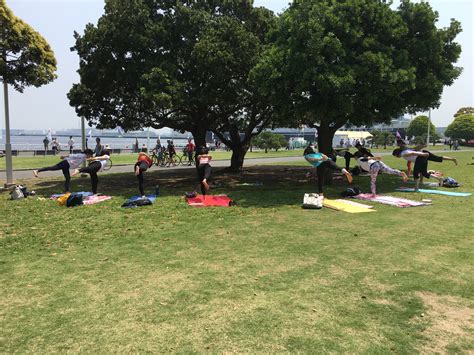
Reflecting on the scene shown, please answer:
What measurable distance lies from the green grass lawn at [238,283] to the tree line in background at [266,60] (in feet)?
14.5

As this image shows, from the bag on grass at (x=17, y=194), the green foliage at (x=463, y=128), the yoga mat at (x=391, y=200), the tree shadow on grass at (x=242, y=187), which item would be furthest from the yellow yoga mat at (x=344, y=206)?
the green foliage at (x=463, y=128)

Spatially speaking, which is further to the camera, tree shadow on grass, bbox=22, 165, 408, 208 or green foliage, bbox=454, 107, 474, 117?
green foliage, bbox=454, 107, 474, 117

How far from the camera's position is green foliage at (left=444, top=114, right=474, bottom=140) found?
3063 inches

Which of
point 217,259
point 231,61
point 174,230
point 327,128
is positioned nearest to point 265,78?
point 231,61

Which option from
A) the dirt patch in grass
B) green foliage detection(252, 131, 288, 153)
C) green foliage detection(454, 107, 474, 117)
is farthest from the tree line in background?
green foliage detection(454, 107, 474, 117)

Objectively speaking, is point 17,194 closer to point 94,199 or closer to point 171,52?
point 94,199

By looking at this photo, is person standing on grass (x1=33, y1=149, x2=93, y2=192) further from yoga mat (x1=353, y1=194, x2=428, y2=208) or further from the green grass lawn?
yoga mat (x1=353, y1=194, x2=428, y2=208)

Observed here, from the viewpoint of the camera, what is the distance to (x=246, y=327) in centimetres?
379

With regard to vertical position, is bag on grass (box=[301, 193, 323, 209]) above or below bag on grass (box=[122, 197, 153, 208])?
above

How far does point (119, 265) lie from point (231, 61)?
31.8ft

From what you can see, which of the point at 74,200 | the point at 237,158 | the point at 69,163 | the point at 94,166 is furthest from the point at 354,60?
the point at 237,158

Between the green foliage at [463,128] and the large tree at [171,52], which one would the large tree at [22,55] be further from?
the green foliage at [463,128]

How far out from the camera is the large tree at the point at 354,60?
37.4 feet

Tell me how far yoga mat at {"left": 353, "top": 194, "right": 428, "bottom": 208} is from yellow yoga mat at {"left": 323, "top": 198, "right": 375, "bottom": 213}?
3.53 ft
